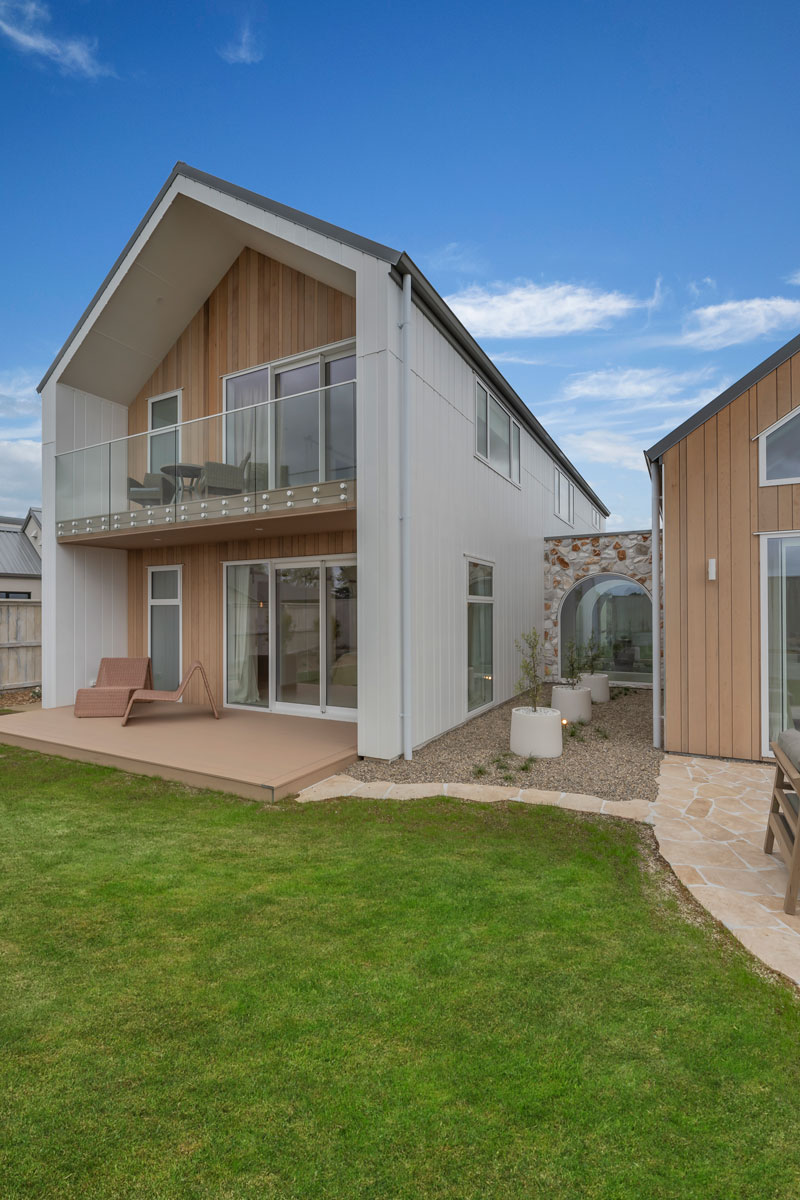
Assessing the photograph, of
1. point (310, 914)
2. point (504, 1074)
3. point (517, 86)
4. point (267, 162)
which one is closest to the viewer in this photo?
point (504, 1074)

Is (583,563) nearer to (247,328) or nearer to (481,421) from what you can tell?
(481,421)

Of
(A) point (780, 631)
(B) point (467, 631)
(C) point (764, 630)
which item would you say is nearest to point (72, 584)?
(B) point (467, 631)

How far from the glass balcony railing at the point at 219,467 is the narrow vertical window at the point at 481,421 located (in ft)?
10.4

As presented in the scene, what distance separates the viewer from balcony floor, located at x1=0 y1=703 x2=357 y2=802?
19.6 feet

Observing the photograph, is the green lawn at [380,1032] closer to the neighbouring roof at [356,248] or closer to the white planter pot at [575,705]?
the white planter pot at [575,705]

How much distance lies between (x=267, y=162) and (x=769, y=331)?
20.3 metres

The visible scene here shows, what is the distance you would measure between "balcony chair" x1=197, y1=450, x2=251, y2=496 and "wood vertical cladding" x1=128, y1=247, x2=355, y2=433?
209 centimetres

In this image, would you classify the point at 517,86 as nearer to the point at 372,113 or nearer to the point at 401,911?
the point at 372,113

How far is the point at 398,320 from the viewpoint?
6.80m

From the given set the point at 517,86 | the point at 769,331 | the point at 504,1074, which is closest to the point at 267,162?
the point at 517,86

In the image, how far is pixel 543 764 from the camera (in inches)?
263

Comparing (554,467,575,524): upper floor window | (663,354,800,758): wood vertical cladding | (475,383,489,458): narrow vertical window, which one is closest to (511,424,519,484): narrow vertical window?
(475,383,489,458): narrow vertical window

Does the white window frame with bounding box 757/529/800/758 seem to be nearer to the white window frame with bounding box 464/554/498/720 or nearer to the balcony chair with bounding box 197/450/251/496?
the white window frame with bounding box 464/554/498/720

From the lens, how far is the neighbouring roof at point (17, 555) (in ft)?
40.8
